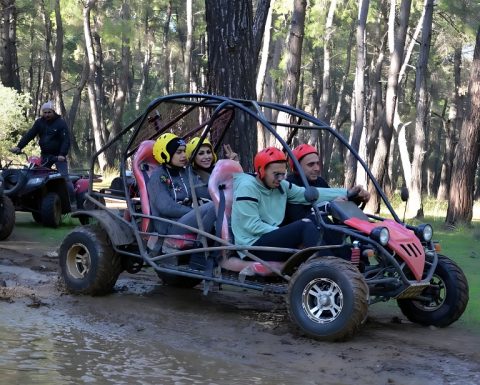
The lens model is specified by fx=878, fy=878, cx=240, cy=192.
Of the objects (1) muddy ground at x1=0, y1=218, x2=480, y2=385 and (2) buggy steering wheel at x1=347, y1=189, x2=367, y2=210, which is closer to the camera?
(1) muddy ground at x1=0, y1=218, x2=480, y2=385

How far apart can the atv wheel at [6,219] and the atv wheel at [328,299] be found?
636 cm

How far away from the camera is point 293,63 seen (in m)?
17.8

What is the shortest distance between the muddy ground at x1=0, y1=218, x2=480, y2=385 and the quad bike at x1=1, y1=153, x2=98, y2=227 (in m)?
4.65

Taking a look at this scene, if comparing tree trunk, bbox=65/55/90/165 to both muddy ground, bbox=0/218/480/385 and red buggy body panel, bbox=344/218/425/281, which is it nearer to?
muddy ground, bbox=0/218/480/385

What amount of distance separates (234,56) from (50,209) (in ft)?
14.6

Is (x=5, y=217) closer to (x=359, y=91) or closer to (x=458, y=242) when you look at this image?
(x=458, y=242)

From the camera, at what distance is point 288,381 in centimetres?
549

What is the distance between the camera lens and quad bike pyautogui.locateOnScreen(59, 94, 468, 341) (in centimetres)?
648

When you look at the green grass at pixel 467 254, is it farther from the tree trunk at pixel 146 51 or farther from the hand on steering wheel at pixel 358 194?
the tree trunk at pixel 146 51

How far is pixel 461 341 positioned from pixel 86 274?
3.41m

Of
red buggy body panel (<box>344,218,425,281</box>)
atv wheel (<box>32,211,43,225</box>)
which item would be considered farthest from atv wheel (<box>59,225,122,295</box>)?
atv wheel (<box>32,211,43,225</box>)

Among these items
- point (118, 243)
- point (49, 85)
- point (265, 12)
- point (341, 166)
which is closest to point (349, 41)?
point (341, 166)

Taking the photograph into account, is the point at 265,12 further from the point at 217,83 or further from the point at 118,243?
the point at 118,243

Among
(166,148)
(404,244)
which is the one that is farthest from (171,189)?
(404,244)
